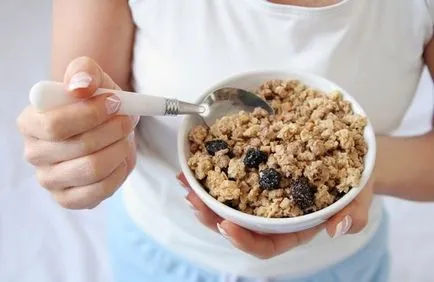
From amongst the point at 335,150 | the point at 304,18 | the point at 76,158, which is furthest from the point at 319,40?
the point at 76,158

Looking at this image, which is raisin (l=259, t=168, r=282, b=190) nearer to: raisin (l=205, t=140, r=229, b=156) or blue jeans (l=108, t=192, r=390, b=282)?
raisin (l=205, t=140, r=229, b=156)

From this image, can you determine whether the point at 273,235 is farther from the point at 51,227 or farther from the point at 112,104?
the point at 51,227

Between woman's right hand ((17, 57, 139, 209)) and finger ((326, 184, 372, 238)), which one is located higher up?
woman's right hand ((17, 57, 139, 209))

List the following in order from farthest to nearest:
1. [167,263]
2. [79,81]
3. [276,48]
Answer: [167,263] → [276,48] → [79,81]

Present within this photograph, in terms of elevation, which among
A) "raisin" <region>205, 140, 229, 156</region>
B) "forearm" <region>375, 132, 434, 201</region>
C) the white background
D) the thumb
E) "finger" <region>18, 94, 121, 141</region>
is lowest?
the white background

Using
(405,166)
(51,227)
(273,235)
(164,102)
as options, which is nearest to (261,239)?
(273,235)

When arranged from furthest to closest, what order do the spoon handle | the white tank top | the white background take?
the white background → the white tank top → the spoon handle

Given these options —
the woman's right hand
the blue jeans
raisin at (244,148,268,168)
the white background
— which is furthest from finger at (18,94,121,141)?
the white background
